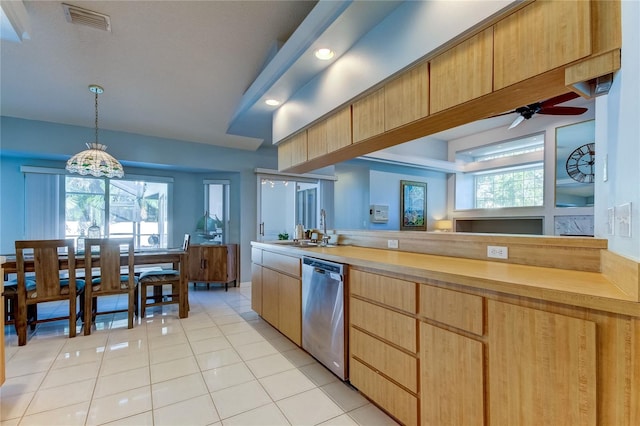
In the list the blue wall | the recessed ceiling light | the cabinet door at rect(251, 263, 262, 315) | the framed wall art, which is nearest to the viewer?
the recessed ceiling light

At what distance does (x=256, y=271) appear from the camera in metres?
3.57

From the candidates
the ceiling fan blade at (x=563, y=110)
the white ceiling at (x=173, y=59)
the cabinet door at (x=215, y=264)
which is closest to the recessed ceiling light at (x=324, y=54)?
the white ceiling at (x=173, y=59)

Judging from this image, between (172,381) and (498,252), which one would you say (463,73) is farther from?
(172,381)

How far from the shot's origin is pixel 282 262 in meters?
2.91

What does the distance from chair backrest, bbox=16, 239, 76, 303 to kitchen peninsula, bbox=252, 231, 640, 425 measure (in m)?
2.98

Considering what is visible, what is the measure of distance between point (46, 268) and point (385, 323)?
3.40 m

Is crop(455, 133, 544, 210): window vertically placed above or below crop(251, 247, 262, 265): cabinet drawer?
above

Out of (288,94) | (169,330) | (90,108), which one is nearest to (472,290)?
(288,94)

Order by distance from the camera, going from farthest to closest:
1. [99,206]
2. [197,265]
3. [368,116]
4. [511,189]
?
1. [511,189]
2. [197,265]
3. [99,206]
4. [368,116]

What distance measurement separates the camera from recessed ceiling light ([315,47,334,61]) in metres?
2.34

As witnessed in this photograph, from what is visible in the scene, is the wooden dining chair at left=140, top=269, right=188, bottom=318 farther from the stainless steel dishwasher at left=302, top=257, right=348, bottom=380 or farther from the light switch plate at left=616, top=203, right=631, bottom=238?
the light switch plate at left=616, top=203, right=631, bottom=238

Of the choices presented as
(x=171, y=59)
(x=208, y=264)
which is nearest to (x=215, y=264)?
(x=208, y=264)

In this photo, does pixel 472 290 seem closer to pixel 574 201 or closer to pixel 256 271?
pixel 256 271

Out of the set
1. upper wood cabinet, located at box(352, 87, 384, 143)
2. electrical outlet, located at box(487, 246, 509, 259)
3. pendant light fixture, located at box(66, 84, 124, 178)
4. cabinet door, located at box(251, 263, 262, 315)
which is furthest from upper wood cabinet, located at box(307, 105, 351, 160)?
pendant light fixture, located at box(66, 84, 124, 178)
